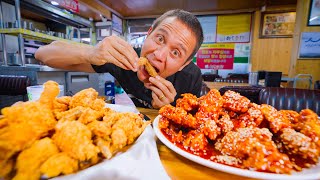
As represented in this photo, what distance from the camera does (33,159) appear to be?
46cm

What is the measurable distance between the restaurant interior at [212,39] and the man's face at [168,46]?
1172 mm

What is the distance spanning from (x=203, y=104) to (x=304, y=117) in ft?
1.39

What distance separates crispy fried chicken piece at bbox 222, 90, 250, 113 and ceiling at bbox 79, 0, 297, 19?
335 inches

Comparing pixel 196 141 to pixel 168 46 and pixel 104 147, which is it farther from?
pixel 168 46

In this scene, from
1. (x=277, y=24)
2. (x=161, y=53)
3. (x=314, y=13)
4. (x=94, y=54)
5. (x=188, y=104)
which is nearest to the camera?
(x=188, y=104)

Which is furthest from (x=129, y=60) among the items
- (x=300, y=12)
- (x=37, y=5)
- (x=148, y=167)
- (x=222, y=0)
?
(x=222, y=0)

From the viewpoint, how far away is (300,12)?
246 inches

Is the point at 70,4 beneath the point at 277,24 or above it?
beneath

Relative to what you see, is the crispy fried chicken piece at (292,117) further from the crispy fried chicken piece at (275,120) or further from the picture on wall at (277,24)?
the picture on wall at (277,24)

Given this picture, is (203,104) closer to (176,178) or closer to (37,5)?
(176,178)

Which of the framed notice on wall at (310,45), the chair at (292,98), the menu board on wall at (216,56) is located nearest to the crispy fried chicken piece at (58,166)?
the chair at (292,98)

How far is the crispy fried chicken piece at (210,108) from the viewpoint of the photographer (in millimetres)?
793

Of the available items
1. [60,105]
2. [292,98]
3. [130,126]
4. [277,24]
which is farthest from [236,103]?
[277,24]

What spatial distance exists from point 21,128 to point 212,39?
35.0 ft
